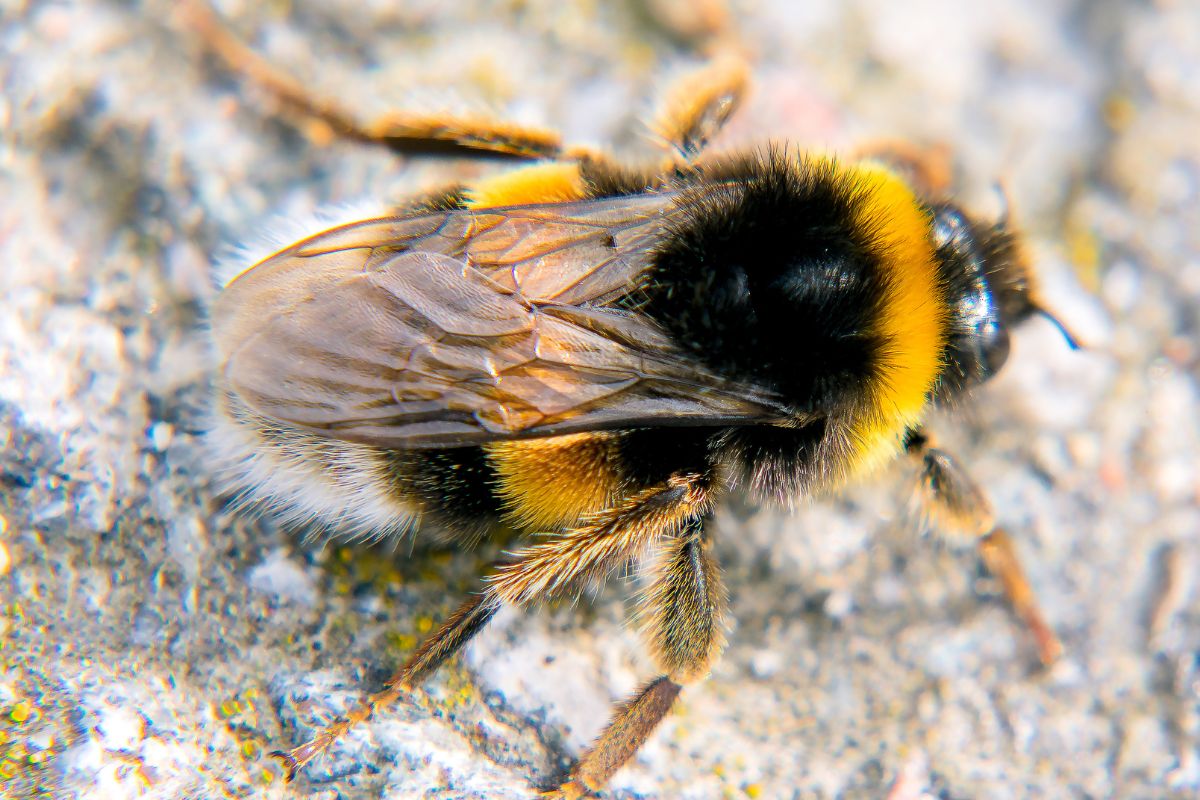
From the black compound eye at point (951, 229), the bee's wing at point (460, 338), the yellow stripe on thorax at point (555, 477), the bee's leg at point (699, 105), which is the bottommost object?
the yellow stripe on thorax at point (555, 477)

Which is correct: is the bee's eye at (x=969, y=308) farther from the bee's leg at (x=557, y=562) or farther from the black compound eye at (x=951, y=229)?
the bee's leg at (x=557, y=562)

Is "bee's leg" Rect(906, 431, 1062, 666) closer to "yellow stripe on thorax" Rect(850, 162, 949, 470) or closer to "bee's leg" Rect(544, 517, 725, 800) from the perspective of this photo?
"yellow stripe on thorax" Rect(850, 162, 949, 470)

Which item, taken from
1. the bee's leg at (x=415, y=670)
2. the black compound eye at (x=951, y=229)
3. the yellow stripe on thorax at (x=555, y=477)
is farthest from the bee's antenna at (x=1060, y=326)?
the bee's leg at (x=415, y=670)

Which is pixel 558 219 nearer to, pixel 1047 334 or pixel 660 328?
pixel 660 328

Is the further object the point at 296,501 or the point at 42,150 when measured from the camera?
the point at 42,150

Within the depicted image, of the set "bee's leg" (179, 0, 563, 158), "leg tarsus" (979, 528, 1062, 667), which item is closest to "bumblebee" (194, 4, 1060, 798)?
"bee's leg" (179, 0, 563, 158)

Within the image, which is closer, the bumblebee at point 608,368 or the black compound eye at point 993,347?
the bumblebee at point 608,368

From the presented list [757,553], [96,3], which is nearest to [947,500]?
[757,553]
